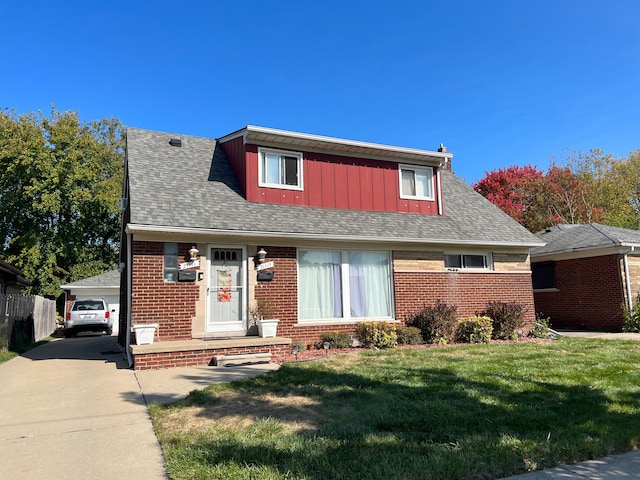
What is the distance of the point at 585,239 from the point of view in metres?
16.8

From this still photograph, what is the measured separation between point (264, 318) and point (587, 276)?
12395mm

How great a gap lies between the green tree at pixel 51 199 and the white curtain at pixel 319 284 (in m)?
23.3

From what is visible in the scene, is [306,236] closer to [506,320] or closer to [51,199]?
[506,320]

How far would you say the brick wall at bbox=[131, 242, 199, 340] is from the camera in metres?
9.62

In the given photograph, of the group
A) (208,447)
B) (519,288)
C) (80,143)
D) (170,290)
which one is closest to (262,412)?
(208,447)

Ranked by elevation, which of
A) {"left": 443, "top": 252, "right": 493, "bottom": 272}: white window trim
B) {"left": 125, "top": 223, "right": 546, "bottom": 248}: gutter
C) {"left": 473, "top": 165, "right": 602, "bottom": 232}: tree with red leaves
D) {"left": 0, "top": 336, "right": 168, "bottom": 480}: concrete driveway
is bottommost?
{"left": 0, "top": 336, "right": 168, "bottom": 480}: concrete driveway

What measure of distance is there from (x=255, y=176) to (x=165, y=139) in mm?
3655

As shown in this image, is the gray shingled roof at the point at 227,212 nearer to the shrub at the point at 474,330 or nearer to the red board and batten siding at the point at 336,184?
the red board and batten siding at the point at 336,184

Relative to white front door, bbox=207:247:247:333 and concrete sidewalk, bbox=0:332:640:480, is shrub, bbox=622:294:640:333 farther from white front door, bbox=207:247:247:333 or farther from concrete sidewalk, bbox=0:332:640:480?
white front door, bbox=207:247:247:333

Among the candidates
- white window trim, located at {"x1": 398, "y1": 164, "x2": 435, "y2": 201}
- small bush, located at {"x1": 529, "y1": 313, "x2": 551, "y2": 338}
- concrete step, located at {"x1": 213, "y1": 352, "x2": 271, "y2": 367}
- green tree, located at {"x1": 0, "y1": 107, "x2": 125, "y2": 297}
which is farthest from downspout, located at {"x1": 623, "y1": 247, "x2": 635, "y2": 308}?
green tree, located at {"x1": 0, "y1": 107, "x2": 125, "y2": 297}

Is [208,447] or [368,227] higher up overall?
→ [368,227]

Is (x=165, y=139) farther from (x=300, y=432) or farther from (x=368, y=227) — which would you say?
(x=300, y=432)

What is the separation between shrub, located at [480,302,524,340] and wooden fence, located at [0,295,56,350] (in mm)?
13661

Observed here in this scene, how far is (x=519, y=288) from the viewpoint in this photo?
46.0 feet
